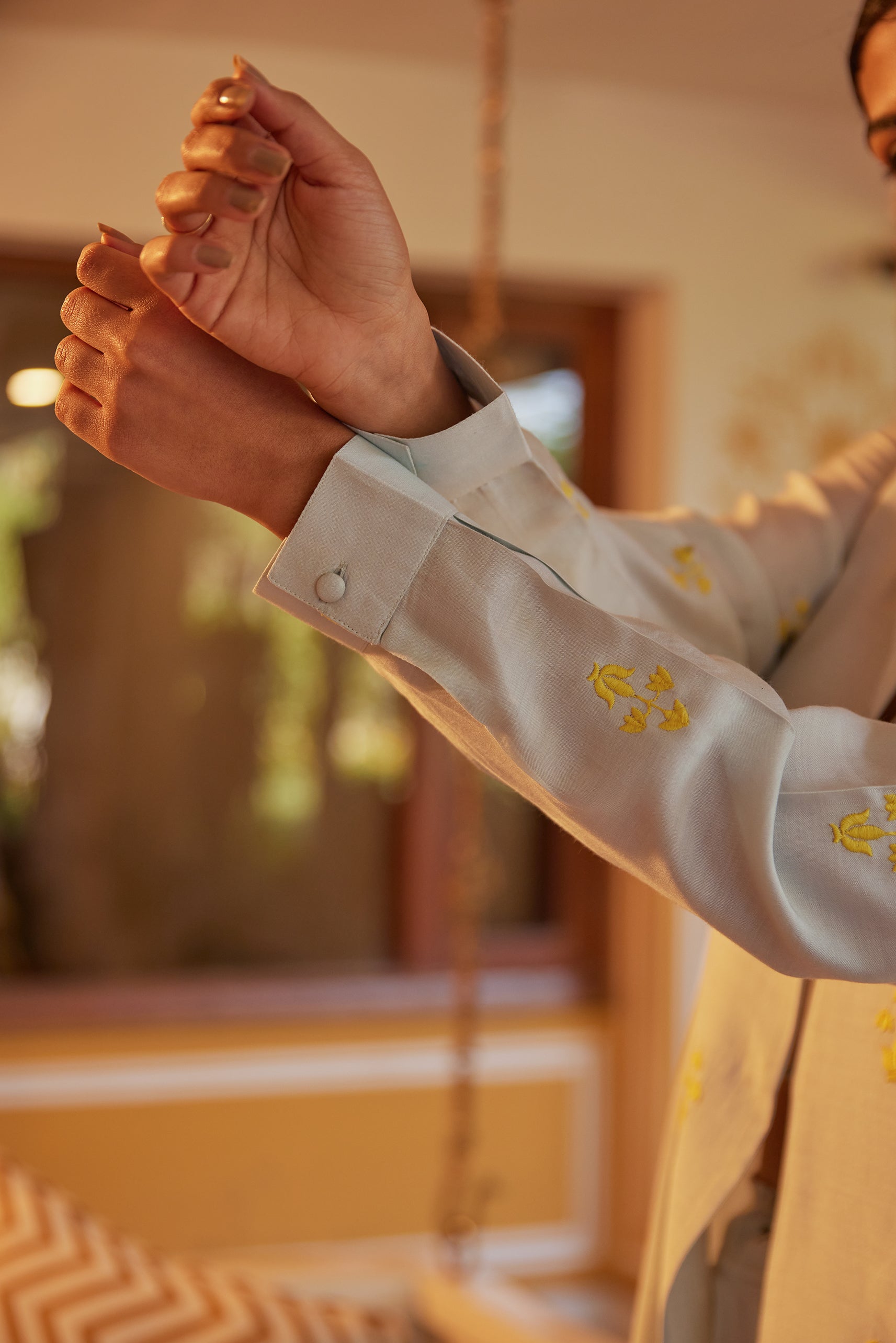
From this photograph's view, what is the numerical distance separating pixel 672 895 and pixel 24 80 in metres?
1.32

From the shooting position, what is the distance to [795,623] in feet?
2.22

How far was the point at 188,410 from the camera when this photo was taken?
43 centimetres

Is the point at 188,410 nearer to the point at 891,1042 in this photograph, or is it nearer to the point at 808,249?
the point at 891,1042

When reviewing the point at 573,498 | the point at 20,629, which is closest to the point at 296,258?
the point at 573,498

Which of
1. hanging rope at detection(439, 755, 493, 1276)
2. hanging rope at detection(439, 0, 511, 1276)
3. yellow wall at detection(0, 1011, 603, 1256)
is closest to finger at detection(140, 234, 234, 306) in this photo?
hanging rope at detection(439, 0, 511, 1276)

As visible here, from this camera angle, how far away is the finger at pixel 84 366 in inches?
17.1

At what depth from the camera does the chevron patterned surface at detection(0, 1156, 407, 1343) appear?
43.1 inches

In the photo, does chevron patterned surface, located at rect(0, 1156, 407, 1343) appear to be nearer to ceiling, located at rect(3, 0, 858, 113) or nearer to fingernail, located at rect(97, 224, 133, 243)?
fingernail, located at rect(97, 224, 133, 243)

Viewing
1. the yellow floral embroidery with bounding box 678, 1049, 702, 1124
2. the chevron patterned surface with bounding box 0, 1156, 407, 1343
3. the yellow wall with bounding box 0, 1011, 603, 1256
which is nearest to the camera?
the yellow floral embroidery with bounding box 678, 1049, 702, 1124

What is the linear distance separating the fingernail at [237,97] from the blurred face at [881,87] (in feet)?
1.18

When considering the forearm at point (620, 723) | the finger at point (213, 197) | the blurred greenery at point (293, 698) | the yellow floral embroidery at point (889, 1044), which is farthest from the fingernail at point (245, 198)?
the blurred greenery at point (293, 698)

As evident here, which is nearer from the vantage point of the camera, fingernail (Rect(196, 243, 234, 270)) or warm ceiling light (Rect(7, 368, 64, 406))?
fingernail (Rect(196, 243, 234, 270))

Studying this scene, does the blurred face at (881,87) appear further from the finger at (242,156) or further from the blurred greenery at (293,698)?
the blurred greenery at (293,698)

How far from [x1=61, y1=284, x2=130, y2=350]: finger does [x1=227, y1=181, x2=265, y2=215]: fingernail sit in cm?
8
